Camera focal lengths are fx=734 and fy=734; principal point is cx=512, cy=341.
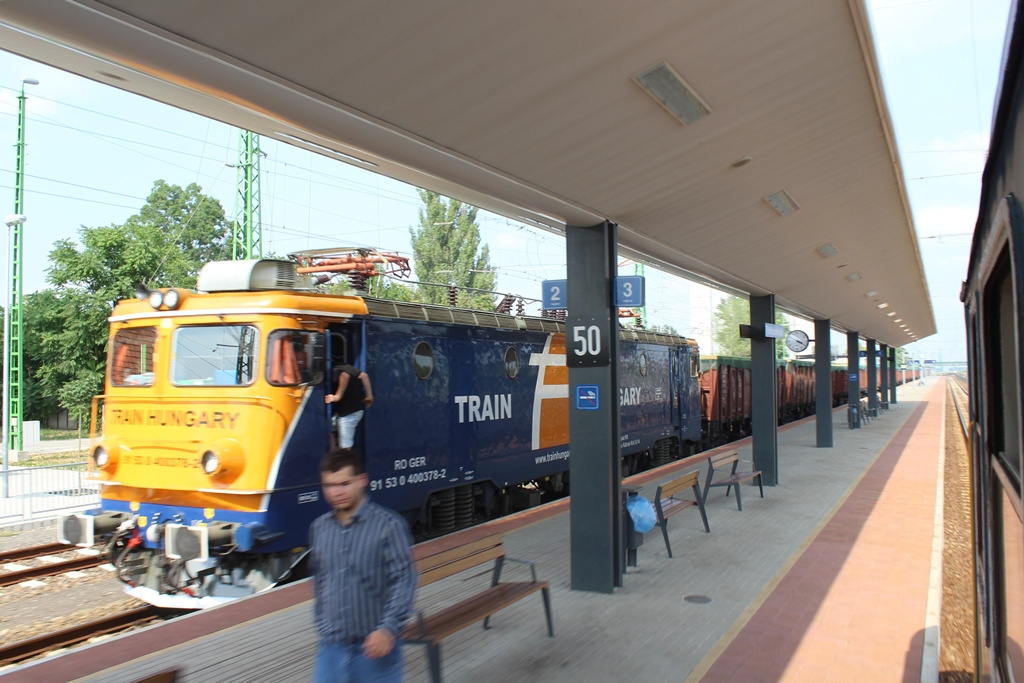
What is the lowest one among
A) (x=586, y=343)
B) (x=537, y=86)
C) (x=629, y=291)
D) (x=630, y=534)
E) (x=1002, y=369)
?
(x=630, y=534)

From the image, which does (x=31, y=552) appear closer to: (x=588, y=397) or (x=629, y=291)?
(x=588, y=397)

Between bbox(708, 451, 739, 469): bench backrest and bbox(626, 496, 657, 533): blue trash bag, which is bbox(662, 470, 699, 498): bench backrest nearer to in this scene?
bbox(626, 496, 657, 533): blue trash bag

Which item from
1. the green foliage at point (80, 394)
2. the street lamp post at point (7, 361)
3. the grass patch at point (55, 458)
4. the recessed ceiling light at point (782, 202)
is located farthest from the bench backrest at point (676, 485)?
the grass patch at point (55, 458)

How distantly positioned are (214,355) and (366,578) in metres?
4.68

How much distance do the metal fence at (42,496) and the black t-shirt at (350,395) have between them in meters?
7.50

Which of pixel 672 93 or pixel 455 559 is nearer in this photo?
pixel 672 93

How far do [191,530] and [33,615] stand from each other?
242cm

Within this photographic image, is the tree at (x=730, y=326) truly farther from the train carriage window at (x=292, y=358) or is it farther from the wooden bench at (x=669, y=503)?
the train carriage window at (x=292, y=358)

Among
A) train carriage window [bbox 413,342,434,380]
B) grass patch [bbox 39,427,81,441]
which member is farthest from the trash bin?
grass patch [bbox 39,427,81,441]

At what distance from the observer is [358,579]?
3088 mm

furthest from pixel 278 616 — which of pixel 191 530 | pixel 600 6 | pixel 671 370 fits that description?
pixel 671 370

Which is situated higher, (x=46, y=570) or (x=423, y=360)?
(x=423, y=360)

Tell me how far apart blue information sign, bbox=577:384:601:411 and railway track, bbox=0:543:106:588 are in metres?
6.37

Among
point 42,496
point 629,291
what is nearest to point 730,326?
point 42,496
